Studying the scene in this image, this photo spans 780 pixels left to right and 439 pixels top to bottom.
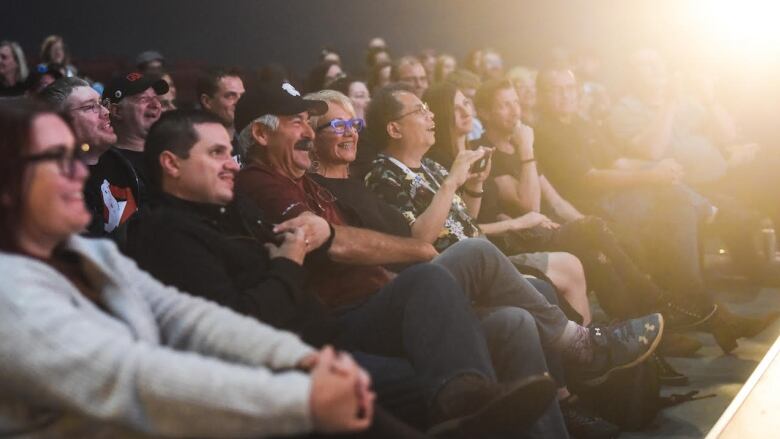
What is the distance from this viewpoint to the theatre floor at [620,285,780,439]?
126 inches

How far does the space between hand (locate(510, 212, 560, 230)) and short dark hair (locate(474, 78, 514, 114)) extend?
451mm

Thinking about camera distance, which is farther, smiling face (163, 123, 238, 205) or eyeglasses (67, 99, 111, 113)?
eyeglasses (67, 99, 111, 113)

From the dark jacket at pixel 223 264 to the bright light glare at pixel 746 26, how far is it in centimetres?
467

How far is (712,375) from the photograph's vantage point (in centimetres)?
373

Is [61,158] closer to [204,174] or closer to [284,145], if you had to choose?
[204,174]

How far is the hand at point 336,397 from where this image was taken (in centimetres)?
152

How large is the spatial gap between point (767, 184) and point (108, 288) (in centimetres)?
448

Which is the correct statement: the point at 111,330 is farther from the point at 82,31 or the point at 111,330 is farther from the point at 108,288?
the point at 82,31

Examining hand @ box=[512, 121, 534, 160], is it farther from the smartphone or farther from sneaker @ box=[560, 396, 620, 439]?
sneaker @ box=[560, 396, 620, 439]

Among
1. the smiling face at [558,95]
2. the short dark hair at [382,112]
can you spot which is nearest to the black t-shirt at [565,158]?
the smiling face at [558,95]

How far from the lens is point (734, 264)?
5.08 metres

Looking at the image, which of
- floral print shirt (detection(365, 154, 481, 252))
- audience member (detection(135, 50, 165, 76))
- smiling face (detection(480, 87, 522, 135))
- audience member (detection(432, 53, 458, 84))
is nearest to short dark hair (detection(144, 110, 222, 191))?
floral print shirt (detection(365, 154, 481, 252))

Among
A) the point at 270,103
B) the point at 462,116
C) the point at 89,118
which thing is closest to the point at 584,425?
the point at 462,116

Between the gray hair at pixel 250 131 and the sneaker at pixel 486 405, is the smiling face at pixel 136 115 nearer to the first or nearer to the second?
the gray hair at pixel 250 131
